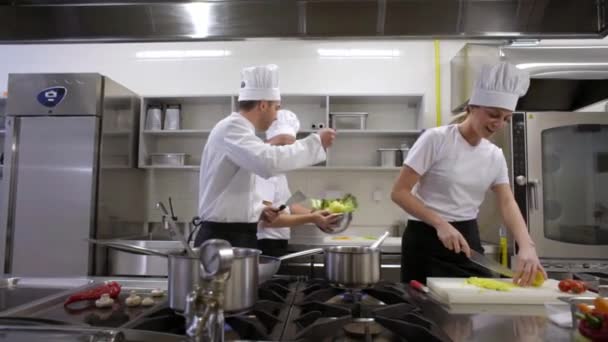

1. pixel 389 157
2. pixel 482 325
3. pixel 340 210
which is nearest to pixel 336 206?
pixel 340 210

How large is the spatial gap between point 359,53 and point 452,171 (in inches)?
80.5

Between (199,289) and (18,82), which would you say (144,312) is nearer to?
(199,289)

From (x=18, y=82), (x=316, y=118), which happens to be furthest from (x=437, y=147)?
(x=18, y=82)

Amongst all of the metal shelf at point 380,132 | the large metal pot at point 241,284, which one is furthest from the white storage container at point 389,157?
the large metal pot at point 241,284

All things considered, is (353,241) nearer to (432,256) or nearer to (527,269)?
(432,256)

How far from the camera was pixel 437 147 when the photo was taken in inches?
69.2

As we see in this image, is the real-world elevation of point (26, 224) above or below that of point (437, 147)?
below

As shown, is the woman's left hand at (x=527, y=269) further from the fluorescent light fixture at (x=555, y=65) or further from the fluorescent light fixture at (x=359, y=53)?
the fluorescent light fixture at (x=359, y=53)

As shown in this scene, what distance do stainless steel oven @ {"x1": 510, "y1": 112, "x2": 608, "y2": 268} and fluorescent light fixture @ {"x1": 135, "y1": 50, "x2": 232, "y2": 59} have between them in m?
2.43

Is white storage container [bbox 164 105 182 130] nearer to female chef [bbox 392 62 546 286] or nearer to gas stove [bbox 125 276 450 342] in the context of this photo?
female chef [bbox 392 62 546 286]

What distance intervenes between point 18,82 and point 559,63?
366 cm

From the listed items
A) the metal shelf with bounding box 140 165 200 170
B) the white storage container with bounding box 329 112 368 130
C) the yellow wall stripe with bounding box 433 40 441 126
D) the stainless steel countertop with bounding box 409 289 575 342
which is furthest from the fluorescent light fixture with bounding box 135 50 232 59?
the stainless steel countertop with bounding box 409 289 575 342

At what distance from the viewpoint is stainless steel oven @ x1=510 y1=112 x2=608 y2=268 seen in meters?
2.40

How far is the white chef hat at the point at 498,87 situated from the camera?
1718 millimetres
